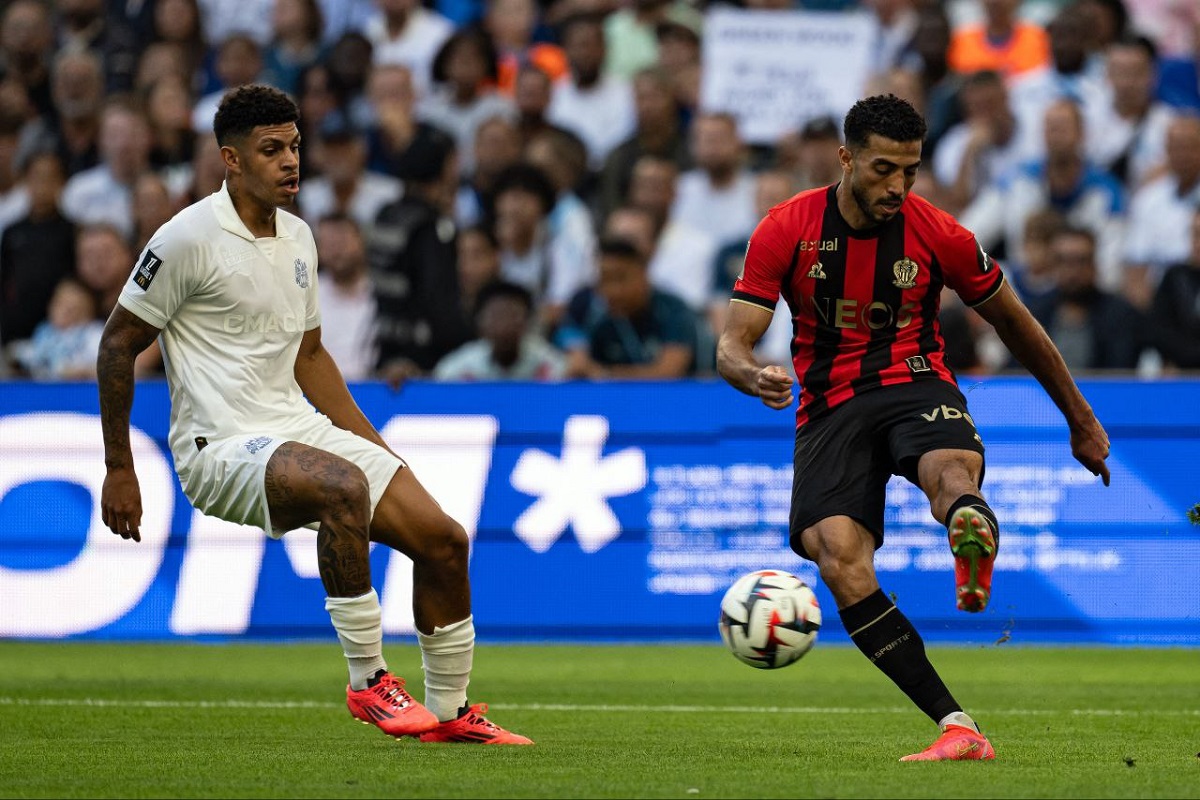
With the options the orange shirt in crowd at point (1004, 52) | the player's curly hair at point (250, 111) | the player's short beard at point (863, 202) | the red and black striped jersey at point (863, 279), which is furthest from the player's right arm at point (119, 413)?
the orange shirt in crowd at point (1004, 52)

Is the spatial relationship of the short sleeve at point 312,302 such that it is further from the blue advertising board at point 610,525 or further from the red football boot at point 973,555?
the blue advertising board at point 610,525

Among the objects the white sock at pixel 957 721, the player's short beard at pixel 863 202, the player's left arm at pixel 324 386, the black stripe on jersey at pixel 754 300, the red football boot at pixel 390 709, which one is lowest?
the red football boot at pixel 390 709

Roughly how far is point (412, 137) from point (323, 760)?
9.10 m

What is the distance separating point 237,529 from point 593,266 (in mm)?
3820

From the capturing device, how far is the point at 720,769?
21.7ft

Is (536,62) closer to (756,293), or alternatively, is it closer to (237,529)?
(237,529)

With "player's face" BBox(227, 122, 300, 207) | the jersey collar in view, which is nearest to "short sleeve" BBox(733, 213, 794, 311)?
"player's face" BBox(227, 122, 300, 207)

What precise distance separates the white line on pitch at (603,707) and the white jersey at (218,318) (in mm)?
2043

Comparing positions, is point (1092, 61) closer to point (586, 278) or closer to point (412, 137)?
point (586, 278)

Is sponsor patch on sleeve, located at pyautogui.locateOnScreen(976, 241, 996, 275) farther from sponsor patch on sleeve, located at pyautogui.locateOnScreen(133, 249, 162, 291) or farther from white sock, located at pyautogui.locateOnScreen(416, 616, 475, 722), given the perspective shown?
sponsor patch on sleeve, located at pyautogui.locateOnScreen(133, 249, 162, 291)

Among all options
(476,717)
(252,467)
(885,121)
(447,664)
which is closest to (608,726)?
(476,717)

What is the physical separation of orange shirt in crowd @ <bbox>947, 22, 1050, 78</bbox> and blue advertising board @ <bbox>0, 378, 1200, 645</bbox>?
416 cm

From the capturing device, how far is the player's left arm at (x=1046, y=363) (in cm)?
721

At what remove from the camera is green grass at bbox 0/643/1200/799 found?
617 cm
